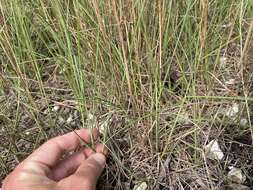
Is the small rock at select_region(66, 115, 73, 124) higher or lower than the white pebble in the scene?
lower

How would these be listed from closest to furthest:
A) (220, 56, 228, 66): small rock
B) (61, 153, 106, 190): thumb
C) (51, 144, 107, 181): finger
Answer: (61, 153, 106, 190): thumb, (51, 144, 107, 181): finger, (220, 56, 228, 66): small rock

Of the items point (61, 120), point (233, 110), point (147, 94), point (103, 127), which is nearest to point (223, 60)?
point (233, 110)

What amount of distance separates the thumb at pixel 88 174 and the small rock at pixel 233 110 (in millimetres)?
340

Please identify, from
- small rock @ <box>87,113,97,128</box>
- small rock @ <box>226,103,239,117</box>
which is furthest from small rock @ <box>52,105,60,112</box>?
small rock @ <box>226,103,239,117</box>

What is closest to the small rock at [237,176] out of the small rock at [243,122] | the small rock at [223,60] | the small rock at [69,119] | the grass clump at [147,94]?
the grass clump at [147,94]

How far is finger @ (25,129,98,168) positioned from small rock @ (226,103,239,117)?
13.8 inches

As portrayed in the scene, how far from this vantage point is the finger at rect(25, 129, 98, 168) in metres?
1.01

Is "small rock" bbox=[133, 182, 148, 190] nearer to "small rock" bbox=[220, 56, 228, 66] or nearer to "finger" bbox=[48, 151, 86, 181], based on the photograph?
"finger" bbox=[48, 151, 86, 181]

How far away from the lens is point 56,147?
40.1 inches

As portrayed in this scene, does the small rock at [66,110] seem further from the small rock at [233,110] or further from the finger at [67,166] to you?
the small rock at [233,110]

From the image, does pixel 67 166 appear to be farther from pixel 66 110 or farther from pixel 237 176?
pixel 237 176

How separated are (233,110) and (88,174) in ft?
1.38

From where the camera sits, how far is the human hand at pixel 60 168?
94 centimetres

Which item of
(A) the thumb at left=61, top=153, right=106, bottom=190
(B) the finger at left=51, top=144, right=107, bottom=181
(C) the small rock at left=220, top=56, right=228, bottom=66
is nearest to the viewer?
(A) the thumb at left=61, top=153, right=106, bottom=190
